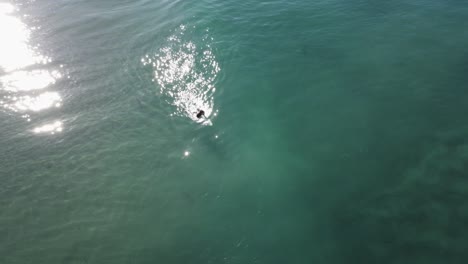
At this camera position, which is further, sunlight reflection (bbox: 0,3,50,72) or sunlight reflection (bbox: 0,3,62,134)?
sunlight reflection (bbox: 0,3,50,72)

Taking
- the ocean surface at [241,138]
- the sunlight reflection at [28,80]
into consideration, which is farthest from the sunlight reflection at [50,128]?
the sunlight reflection at [28,80]

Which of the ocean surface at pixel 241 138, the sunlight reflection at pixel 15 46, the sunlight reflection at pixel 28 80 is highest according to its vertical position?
the sunlight reflection at pixel 15 46

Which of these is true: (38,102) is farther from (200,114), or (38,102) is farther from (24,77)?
(200,114)

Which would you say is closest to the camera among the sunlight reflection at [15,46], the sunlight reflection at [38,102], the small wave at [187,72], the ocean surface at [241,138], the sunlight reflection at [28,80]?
the ocean surface at [241,138]

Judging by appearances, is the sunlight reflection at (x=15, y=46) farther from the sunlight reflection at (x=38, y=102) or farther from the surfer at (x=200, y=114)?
the surfer at (x=200, y=114)

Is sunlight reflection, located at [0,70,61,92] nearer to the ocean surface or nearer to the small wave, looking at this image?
the ocean surface

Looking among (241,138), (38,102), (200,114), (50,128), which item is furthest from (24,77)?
(241,138)

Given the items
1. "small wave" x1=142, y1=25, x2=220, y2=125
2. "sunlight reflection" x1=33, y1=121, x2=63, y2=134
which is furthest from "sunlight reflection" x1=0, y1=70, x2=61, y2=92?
"small wave" x1=142, y1=25, x2=220, y2=125

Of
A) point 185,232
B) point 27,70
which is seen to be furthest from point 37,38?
point 185,232
